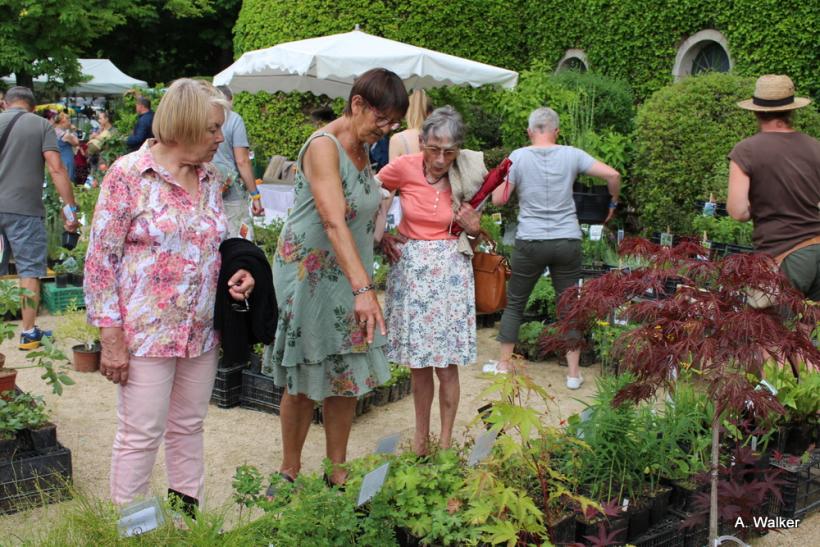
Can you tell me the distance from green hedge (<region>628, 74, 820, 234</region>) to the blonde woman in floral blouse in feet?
23.2

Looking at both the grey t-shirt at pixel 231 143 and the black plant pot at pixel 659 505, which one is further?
the grey t-shirt at pixel 231 143

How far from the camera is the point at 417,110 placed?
19.1 feet

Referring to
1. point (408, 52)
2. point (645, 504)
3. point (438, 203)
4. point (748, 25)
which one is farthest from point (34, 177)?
point (748, 25)

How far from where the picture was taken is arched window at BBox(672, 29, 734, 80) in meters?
11.9

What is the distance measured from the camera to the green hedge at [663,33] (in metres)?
10.4

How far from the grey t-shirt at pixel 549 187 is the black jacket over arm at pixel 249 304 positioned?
2.68m

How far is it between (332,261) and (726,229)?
5080 mm

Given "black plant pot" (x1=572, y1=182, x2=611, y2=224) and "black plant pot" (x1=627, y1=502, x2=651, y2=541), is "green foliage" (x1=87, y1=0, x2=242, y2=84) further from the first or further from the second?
"black plant pot" (x1=627, y1=502, x2=651, y2=541)

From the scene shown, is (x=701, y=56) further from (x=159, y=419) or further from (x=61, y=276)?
(x=159, y=419)

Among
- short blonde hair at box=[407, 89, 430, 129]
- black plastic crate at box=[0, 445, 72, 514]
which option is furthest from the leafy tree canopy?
black plastic crate at box=[0, 445, 72, 514]

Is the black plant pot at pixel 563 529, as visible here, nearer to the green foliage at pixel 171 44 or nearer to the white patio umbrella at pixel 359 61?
the white patio umbrella at pixel 359 61

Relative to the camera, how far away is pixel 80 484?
161 inches

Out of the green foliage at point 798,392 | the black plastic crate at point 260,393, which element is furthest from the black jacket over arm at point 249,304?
the green foliage at point 798,392

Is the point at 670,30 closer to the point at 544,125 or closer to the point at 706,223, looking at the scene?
the point at 706,223
